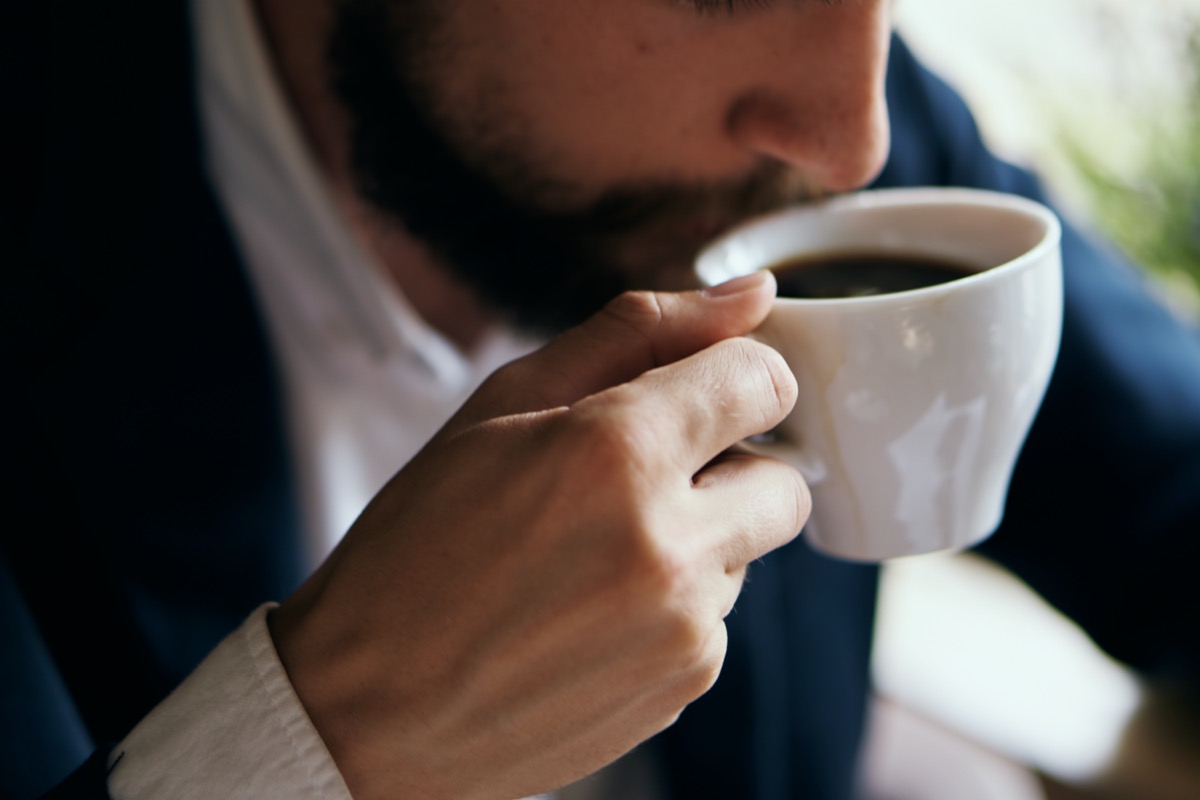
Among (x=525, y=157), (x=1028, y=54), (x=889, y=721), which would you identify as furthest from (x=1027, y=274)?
(x=1028, y=54)

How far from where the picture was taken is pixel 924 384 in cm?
53

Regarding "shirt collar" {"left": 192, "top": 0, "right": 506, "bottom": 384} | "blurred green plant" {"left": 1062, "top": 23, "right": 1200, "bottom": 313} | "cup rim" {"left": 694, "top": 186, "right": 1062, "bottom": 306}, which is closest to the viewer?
"cup rim" {"left": 694, "top": 186, "right": 1062, "bottom": 306}

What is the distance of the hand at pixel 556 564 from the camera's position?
46 centimetres

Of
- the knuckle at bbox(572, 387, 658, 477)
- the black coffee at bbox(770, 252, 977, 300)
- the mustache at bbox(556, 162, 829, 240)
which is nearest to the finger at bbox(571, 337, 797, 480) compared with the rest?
the knuckle at bbox(572, 387, 658, 477)

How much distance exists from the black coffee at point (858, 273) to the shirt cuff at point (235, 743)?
0.40 metres

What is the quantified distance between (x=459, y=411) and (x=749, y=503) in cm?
17

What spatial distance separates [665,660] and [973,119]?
0.94 metres

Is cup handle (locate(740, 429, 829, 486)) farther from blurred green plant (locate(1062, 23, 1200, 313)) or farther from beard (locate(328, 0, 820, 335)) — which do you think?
blurred green plant (locate(1062, 23, 1200, 313))

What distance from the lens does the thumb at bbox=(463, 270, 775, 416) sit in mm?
532

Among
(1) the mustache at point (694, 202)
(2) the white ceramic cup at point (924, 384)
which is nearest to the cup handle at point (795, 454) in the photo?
(2) the white ceramic cup at point (924, 384)

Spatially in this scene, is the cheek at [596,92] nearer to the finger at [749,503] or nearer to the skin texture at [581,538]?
the skin texture at [581,538]

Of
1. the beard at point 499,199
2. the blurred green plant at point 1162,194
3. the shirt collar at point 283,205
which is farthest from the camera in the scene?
the blurred green plant at point 1162,194

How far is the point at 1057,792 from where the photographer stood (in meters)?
1.08

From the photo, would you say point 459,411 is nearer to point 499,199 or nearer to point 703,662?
point 703,662
